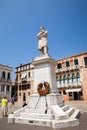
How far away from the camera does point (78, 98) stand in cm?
3059

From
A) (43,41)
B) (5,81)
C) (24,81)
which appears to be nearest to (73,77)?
(24,81)

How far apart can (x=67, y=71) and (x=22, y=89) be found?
1826cm

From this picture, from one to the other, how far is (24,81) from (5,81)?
6.43 m

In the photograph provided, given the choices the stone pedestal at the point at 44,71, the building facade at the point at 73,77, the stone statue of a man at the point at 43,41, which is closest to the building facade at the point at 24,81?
the building facade at the point at 73,77

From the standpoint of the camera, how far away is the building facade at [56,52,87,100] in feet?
98.8

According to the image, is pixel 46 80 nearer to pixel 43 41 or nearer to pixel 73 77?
pixel 43 41

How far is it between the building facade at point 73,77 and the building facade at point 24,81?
11.2m

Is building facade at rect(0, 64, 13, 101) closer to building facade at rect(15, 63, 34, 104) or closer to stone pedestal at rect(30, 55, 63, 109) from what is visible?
building facade at rect(15, 63, 34, 104)

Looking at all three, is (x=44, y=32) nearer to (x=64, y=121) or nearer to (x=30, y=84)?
(x=64, y=121)

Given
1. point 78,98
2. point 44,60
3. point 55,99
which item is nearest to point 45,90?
point 55,99

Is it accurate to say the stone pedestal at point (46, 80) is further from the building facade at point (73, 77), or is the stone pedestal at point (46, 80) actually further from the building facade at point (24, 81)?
the building facade at point (24, 81)

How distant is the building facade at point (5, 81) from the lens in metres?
39.8

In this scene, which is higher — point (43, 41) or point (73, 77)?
point (43, 41)

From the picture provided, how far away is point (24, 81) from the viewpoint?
42250 mm
